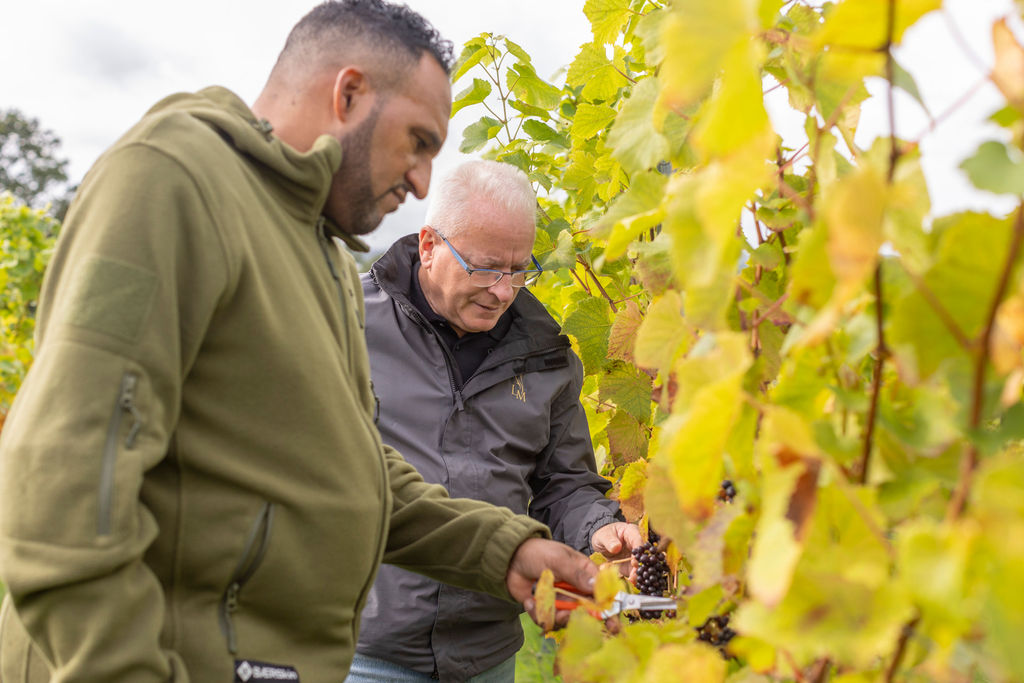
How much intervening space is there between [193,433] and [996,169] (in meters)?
1.10

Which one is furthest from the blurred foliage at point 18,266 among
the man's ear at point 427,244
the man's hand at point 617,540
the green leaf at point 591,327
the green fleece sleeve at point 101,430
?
the green fleece sleeve at point 101,430

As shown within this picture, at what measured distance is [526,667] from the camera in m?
4.71

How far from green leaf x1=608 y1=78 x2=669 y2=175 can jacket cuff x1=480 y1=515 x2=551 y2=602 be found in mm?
924

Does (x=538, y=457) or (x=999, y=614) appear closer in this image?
(x=999, y=614)

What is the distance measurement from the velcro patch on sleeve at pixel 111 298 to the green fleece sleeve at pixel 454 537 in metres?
0.93

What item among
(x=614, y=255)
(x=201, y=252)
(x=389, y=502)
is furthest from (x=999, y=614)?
(x=389, y=502)

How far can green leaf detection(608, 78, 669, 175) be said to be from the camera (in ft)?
3.89

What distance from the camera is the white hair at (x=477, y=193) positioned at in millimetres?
2729

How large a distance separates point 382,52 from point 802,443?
132 cm

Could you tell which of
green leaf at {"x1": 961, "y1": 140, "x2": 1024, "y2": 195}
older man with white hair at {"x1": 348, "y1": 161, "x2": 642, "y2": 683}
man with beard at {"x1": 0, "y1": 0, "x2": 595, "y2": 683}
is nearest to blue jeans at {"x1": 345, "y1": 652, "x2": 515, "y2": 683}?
older man with white hair at {"x1": 348, "y1": 161, "x2": 642, "y2": 683}

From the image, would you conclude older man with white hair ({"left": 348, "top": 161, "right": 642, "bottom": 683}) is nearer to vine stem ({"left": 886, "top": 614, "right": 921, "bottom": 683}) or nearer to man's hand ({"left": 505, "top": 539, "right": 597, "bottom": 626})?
man's hand ({"left": 505, "top": 539, "right": 597, "bottom": 626})

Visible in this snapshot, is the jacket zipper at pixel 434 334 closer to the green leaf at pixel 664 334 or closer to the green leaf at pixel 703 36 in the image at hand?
the green leaf at pixel 664 334

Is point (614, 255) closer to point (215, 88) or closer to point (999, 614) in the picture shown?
point (999, 614)

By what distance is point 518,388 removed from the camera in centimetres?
267
